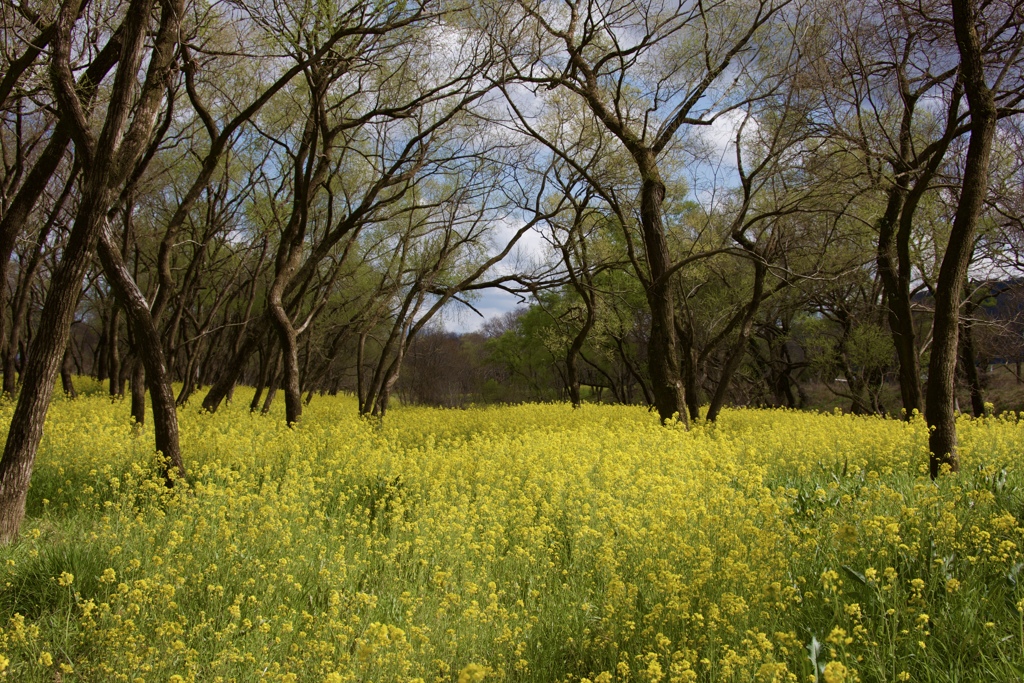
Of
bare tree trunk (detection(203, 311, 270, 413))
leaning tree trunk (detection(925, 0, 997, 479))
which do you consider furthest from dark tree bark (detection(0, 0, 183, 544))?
leaning tree trunk (detection(925, 0, 997, 479))

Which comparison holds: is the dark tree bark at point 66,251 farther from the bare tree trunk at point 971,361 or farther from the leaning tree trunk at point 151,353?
the bare tree trunk at point 971,361

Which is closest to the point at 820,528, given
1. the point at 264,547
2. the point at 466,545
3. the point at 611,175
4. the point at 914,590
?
the point at 914,590

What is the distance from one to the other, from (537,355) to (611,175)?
69.2 feet

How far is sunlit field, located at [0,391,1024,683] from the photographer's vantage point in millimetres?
3244

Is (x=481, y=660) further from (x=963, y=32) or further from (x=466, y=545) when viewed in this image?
(x=963, y=32)

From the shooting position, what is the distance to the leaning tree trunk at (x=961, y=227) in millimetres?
6496

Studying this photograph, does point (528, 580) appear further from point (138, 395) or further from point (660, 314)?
point (138, 395)

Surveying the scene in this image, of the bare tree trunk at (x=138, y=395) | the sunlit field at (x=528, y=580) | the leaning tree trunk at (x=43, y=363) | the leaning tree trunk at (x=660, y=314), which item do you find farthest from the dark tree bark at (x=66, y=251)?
the leaning tree trunk at (x=660, y=314)

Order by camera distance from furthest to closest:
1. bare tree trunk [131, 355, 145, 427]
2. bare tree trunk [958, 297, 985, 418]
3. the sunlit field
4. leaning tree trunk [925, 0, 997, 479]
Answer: bare tree trunk [958, 297, 985, 418] < bare tree trunk [131, 355, 145, 427] < leaning tree trunk [925, 0, 997, 479] < the sunlit field

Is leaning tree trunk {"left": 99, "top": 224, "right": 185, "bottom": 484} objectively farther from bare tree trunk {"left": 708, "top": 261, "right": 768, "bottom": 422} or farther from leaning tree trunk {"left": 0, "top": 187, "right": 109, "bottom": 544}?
bare tree trunk {"left": 708, "top": 261, "right": 768, "bottom": 422}

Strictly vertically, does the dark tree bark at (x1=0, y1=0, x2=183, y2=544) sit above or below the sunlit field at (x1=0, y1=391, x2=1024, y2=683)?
above

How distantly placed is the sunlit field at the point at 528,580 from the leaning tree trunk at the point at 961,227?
0.64m

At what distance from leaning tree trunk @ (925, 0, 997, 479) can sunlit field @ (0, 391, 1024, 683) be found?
25.4 inches

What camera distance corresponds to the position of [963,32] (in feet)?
21.3
